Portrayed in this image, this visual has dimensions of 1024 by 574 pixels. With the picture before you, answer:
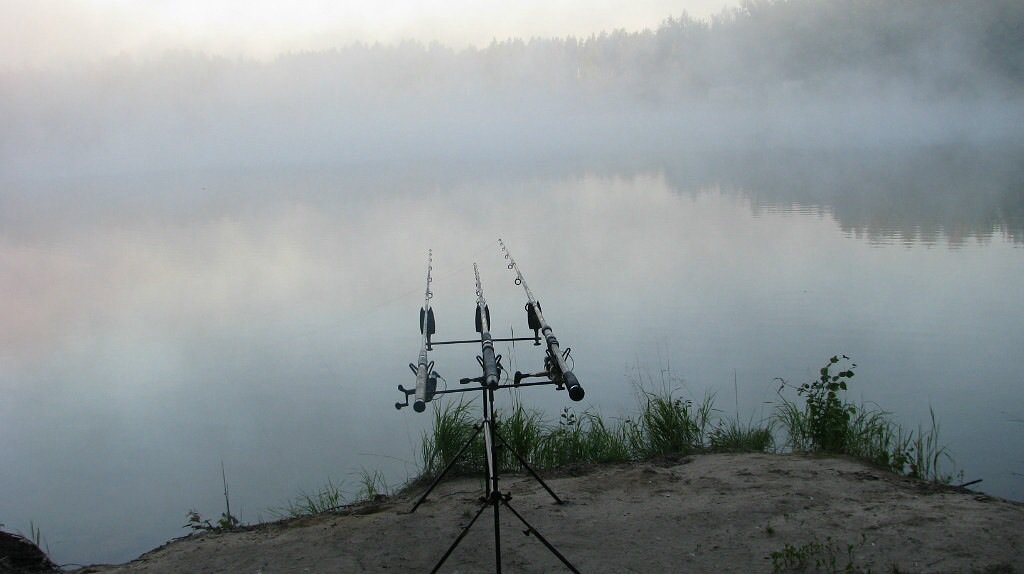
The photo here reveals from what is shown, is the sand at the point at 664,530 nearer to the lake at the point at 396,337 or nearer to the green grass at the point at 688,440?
the green grass at the point at 688,440

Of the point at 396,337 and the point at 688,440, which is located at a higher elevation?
the point at 396,337

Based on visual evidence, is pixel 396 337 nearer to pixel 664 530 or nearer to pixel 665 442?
pixel 665 442

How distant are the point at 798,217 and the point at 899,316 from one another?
942cm

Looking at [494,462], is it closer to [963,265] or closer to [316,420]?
[316,420]

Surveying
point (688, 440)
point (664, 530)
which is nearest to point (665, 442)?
point (688, 440)

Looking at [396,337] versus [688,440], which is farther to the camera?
[396,337]

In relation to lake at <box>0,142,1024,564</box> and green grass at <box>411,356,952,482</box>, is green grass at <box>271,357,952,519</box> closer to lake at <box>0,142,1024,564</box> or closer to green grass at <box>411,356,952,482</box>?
green grass at <box>411,356,952,482</box>

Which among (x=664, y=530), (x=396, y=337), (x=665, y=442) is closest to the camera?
(x=664, y=530)

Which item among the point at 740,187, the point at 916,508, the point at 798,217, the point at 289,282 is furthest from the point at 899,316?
the point at 740,187

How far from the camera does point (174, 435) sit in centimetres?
648

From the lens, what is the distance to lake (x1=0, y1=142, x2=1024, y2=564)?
5734 millimetres

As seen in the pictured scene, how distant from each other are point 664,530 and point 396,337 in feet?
18.4

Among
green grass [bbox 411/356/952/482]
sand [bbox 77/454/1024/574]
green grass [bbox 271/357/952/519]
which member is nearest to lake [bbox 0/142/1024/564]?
green grass [bbox 271/357/952/519]

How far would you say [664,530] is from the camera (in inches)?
135
